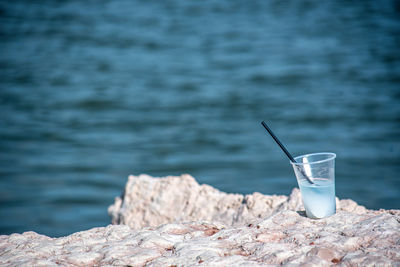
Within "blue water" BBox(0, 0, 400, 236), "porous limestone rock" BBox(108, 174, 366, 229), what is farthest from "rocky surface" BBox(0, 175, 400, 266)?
"blue water" BBox(0, 0, 400, 236)

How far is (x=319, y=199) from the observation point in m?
2.75

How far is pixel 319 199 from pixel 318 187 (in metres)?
0.06

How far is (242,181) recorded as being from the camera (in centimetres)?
700

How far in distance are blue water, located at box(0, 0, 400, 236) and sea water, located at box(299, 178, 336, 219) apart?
144 inches

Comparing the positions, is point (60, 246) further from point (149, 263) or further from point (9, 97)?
point (9, 97)

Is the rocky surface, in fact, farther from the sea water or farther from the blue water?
the blue water

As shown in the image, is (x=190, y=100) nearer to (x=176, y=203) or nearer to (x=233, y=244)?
(x=176, y=203)

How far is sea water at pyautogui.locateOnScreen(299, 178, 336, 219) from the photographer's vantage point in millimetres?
2764

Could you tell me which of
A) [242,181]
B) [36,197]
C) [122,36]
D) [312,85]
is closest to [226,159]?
[242,181]

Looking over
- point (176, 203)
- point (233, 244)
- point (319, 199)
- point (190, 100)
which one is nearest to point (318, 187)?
point (319, 199)

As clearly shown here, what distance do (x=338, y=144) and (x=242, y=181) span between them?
5.89 ft

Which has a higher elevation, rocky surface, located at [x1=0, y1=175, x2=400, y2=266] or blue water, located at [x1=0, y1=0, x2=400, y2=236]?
blue water, located at [x1=0, y1=0, x2=400, y2=236]

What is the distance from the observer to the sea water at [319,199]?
276 cm

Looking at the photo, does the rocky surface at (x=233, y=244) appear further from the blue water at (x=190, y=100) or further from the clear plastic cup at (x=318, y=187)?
the blue water at (x=190, y=100)
